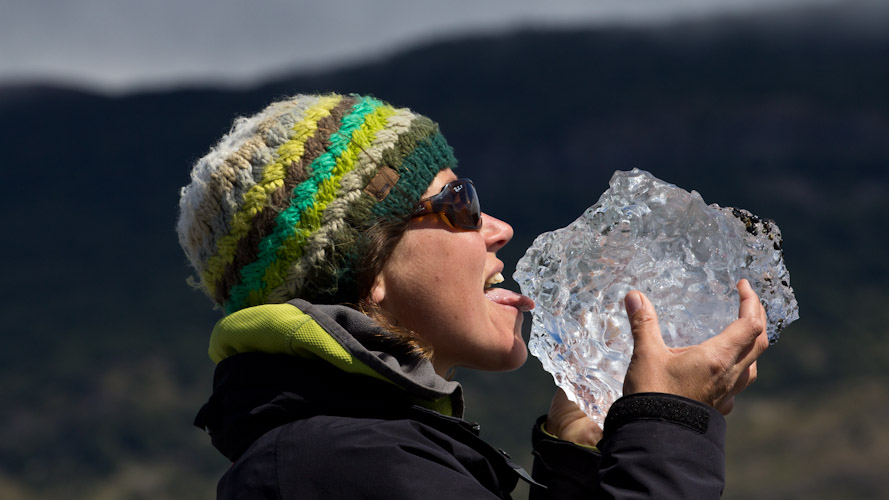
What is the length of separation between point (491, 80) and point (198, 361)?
A: 19.0 meters

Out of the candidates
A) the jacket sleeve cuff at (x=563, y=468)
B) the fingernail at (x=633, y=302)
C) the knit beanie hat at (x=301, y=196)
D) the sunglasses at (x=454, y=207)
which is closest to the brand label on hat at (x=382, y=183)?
the knit beanie hat at (x=301, y=196)

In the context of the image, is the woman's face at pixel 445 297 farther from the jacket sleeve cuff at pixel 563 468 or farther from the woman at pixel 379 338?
the jacket sleeve cuff at pixel 563 468

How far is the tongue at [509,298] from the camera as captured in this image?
3020 millimetres

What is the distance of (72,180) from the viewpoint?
150 feet

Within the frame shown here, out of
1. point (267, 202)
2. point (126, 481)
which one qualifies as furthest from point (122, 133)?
point (267, 202)

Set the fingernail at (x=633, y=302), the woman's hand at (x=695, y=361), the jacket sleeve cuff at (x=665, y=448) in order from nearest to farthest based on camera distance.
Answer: the jacket sleeve cuff at (x=665, y=448) < the woman's hand at (x=695, y=361) < the fingernail at (x=633, y=302)

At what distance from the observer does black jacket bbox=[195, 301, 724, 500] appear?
7.36ft

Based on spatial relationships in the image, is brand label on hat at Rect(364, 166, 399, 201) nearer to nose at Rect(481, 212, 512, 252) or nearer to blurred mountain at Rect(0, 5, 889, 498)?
nose at Rect(481, 212, 512, 252)

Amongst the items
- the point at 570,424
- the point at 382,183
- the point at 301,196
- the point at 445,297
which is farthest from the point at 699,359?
the point at 301,196

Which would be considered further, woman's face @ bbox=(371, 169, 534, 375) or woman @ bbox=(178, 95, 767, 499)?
woman's face @ bbox=(371, 169, 534, 375)

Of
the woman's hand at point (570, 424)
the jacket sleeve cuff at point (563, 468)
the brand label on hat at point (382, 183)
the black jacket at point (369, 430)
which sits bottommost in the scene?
the woman's hand at point (570, 424)

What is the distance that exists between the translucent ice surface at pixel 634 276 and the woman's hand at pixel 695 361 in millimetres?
281

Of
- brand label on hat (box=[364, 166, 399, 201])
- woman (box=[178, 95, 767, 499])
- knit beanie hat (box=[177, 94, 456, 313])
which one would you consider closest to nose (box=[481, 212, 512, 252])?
woman (box=[178, 95, 767, 499])

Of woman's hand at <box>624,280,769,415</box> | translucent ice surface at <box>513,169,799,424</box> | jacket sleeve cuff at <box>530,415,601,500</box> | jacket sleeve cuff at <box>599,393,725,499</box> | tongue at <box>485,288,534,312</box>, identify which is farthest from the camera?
tongue at <box>485,288,534,312</box>
